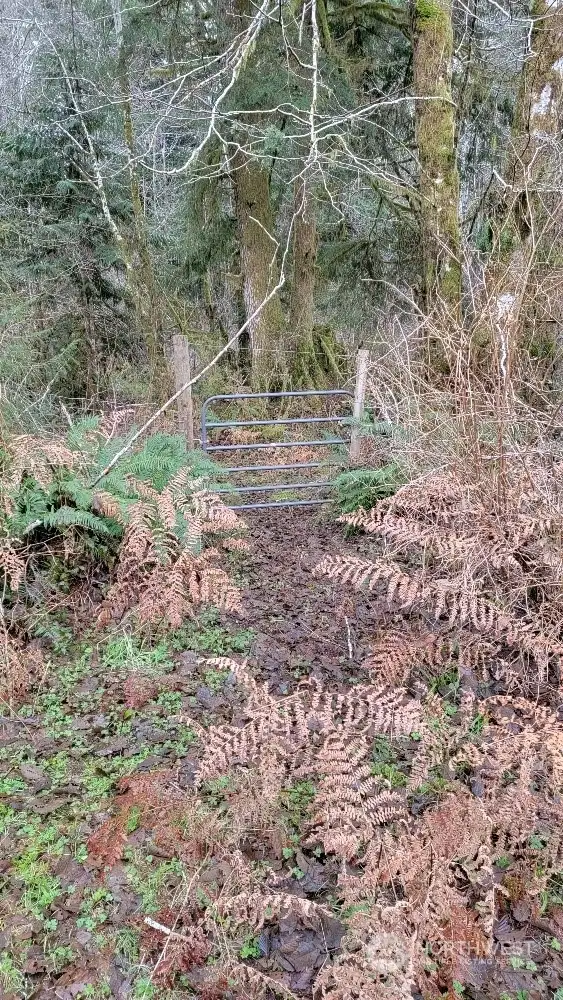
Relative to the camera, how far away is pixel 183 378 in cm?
570

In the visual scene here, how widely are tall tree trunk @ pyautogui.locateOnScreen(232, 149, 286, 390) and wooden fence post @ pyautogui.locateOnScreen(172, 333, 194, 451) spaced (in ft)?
10.4

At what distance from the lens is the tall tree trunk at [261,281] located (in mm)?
8719

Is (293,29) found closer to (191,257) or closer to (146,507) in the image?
(191,257)

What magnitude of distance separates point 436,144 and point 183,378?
339cm

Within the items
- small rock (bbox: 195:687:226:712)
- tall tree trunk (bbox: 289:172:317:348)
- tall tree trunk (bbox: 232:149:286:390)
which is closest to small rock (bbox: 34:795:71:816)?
small rock (bbox: 195:687:226:712)

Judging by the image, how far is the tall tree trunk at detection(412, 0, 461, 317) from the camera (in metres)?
5.59

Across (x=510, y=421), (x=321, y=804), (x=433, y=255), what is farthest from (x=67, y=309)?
(x=321, y=804)

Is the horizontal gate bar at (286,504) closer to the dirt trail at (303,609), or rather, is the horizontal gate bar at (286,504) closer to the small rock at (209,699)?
the dirt trail at (303,609)

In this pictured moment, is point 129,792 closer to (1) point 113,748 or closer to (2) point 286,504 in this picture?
(1) point 113,748

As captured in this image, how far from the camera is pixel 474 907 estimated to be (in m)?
2.05

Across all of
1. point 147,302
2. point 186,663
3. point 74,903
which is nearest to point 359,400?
point 186,663

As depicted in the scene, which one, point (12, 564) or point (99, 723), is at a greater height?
point (12, 564)

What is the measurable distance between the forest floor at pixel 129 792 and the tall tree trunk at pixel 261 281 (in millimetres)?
5507

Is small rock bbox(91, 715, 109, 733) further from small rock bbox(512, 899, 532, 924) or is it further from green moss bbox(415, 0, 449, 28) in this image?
green moss bbox(415, 0, 449, 28)
